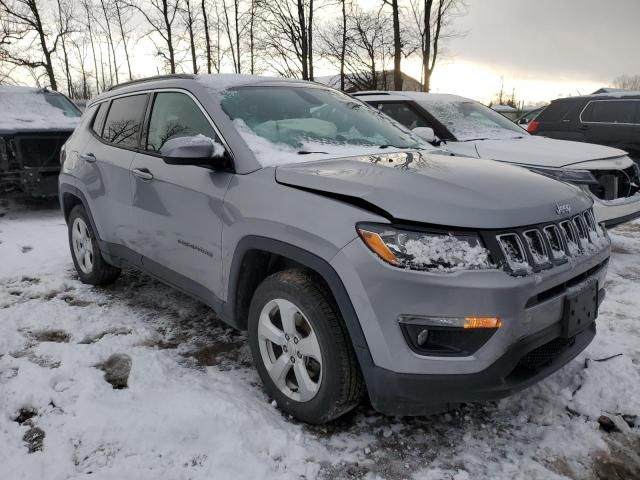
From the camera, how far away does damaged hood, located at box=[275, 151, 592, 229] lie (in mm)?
2059

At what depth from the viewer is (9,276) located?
475cm

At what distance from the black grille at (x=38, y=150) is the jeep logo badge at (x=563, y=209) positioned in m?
7.22

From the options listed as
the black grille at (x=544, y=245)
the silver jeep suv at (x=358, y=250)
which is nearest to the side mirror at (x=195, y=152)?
the silver jeep suv at (x=358, y=250)

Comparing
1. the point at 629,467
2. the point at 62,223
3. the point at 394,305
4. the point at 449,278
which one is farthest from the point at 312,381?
the point at 62,223

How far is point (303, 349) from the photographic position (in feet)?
7.80

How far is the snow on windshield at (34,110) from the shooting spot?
7.66 meters

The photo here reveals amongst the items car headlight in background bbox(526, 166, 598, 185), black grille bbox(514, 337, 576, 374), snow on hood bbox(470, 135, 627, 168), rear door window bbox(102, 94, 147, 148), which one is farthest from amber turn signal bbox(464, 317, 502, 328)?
snow on hood bbox(470, 135, 627, 168)

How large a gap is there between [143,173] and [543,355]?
261cm

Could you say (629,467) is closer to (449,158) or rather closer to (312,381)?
(312,381)

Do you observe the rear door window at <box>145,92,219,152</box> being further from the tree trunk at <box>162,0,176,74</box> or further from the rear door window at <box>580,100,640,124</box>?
the tree trunk at <box>162,0,176,74</box>

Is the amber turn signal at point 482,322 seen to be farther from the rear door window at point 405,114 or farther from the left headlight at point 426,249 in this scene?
the rear door window at point 405,114

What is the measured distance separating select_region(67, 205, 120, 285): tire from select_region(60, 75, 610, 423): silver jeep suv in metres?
1.11

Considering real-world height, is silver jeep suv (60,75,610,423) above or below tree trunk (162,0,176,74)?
below

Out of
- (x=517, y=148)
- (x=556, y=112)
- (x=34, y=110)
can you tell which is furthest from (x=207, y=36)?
(x=517, y=148)
